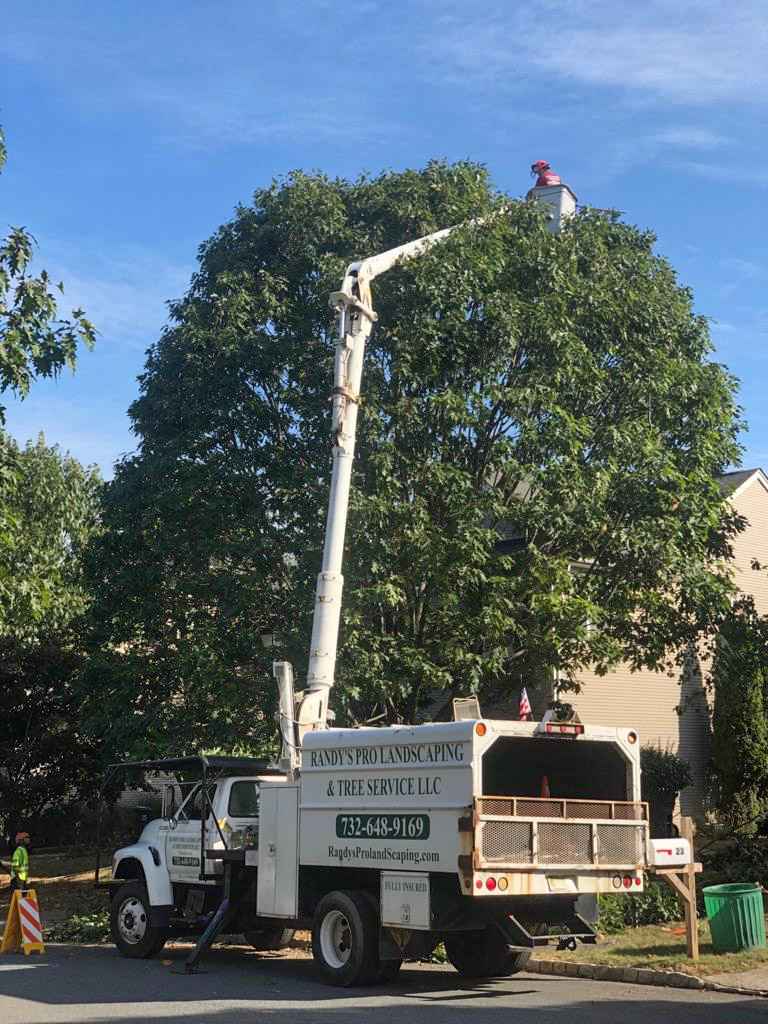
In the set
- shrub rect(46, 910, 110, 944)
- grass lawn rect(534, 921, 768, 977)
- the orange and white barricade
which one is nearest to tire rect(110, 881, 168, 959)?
the orange and white barricade

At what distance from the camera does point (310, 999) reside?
11148 millimetres

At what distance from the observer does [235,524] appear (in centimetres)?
1780

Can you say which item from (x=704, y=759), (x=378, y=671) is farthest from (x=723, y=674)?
(x=378, y=671)

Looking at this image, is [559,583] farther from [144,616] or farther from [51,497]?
[51,497]

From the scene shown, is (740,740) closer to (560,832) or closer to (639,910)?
(639,910)

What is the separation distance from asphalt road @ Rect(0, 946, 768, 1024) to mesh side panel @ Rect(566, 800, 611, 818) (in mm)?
1634

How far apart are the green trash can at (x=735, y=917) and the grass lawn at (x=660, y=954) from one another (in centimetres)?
12

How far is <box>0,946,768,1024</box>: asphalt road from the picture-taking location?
1002cm

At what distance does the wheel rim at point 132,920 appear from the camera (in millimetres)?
14219

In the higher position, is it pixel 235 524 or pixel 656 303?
pixel 656 303

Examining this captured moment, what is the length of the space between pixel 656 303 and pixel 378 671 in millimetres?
7780

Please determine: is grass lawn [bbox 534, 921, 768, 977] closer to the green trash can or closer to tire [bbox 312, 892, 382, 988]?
the green trash can

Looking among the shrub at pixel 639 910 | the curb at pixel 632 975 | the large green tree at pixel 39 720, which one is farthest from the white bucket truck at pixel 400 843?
the large green tree at pixel 39 720

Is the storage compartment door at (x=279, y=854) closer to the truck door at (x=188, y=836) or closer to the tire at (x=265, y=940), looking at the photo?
the truck door at (x=188, y=836)
